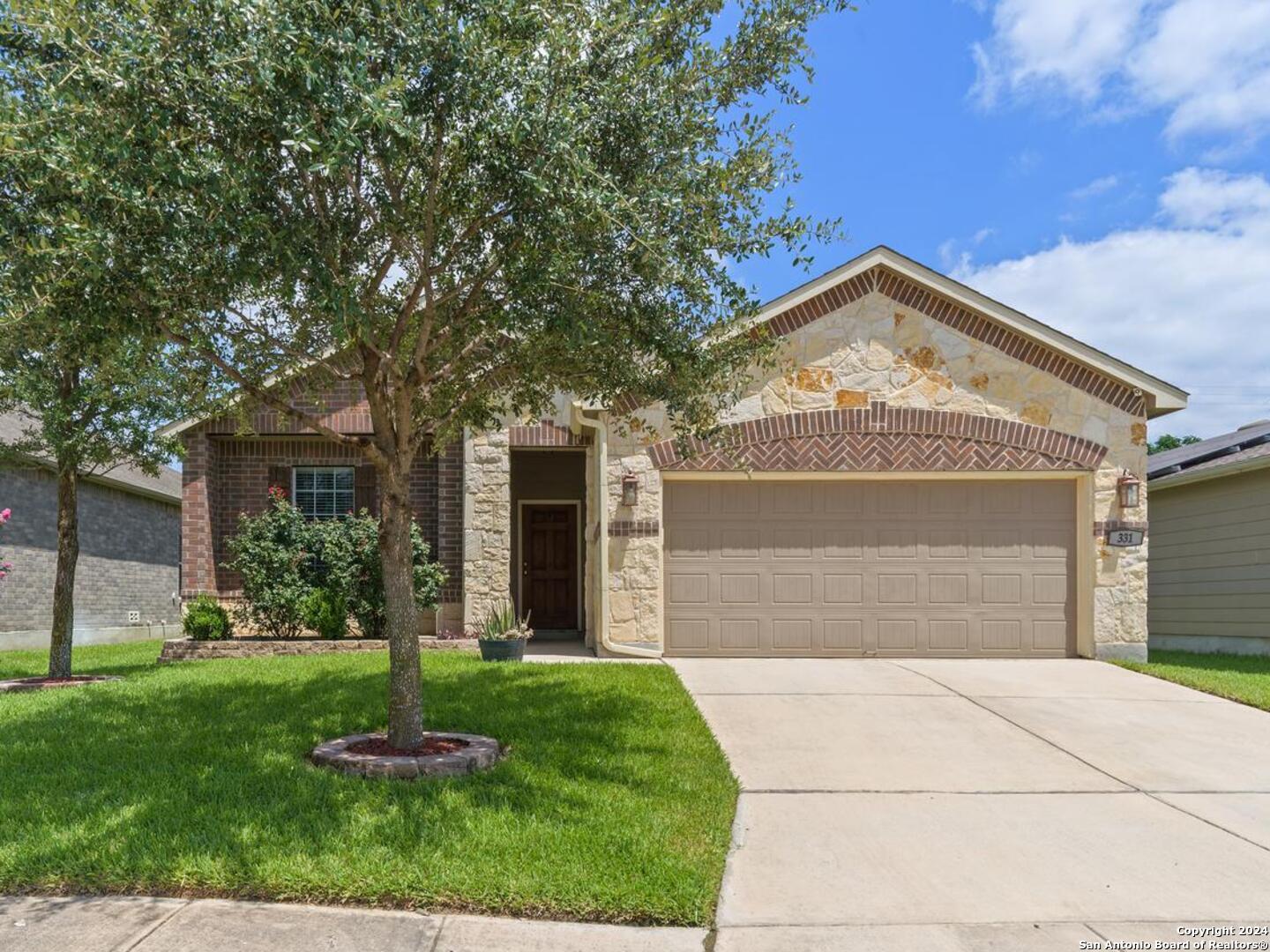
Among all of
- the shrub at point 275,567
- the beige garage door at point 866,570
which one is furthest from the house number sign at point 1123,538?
the shrub at point 275,567

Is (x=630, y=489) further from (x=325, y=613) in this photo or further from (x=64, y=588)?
(x=64, y=588)

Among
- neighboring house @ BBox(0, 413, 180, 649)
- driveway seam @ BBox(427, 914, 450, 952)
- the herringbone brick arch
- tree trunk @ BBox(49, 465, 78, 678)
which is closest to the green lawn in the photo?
the herringbone brick arch

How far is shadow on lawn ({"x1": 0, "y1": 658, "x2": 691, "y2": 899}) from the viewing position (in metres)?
4.54

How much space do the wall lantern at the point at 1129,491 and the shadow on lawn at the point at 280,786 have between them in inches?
256

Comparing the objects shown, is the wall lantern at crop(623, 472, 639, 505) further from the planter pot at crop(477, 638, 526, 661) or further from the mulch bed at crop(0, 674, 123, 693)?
the mulch bed at crop(0, 674, 123, 693)

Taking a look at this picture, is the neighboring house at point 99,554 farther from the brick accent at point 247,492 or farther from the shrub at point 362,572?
the shrub at point 362,572

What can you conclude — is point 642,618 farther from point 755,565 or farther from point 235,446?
point 235,446

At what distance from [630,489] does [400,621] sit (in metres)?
5.40

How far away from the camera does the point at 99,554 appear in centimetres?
1745

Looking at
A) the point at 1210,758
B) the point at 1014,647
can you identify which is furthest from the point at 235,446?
the point at 1210,758

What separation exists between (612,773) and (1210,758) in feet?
14.7

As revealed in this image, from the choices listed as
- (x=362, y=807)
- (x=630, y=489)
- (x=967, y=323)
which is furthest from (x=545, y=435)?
(x=362, y=807)

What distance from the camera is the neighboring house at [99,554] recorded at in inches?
598

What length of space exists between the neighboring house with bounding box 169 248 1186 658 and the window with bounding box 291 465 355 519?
2.20 meters
